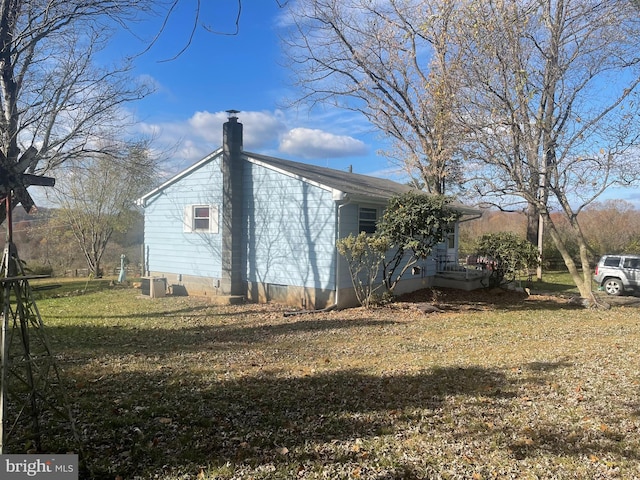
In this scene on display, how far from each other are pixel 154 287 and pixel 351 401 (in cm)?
978

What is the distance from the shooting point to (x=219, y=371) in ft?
17.7

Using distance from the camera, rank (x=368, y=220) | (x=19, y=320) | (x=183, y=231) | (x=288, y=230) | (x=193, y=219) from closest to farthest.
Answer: (x=19, y=320) → (x=288, y=230) → (x=368, y=220) → (x=193, y=219) → (x=183, y=231)

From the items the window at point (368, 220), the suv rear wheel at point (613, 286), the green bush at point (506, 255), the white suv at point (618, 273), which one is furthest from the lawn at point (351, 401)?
the suv rear wheel at point (613, 286)

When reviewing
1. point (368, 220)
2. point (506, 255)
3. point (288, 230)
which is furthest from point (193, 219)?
point (506, 255)

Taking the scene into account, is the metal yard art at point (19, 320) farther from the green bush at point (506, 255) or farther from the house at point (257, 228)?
the green bush at point (506, 255)

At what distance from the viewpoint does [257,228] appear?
40.0 ft

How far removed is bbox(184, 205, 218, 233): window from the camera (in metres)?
12.7

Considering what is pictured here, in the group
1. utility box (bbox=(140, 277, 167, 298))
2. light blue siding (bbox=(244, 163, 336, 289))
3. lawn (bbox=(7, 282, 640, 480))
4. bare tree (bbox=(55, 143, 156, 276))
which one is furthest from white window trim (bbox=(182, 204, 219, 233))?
bare tree (bbox=(55, 143, 156, 276))

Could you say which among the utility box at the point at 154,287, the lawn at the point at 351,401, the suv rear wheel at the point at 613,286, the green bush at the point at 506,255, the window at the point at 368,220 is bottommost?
the lawn at the point at 351,401

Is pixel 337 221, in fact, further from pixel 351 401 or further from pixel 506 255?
pixel 351 401

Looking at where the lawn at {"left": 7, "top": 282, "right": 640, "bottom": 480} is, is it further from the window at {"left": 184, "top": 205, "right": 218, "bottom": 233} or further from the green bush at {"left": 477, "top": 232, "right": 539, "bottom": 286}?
the green bush at {"left": 477, "top": 232, "right": 539, "bottom": 286}

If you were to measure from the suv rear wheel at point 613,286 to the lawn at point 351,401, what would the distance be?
28.7 ft

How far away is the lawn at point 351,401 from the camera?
317 centimetres

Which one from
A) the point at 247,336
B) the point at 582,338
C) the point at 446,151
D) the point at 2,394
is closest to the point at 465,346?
the point at 582,338
